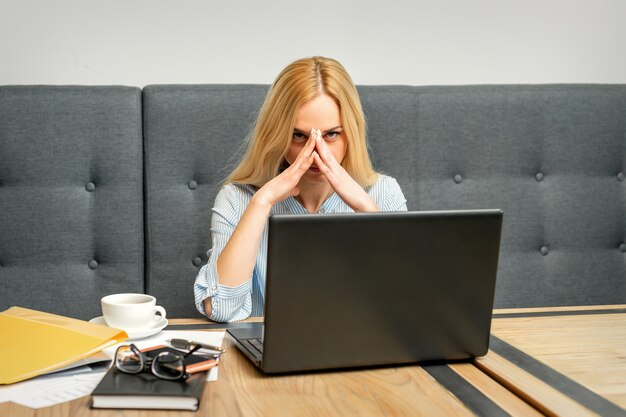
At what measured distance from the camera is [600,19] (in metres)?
2.49

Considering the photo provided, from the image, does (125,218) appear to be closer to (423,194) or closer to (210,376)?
(423,194)

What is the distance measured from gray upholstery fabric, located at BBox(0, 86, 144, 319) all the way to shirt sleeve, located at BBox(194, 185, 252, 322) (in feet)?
1.22

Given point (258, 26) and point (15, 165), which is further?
point (258, 26)

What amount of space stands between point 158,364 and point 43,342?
216 millimetres

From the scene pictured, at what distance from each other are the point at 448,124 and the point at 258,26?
25.7 inches

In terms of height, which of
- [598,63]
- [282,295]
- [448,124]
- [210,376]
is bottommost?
[210,376]

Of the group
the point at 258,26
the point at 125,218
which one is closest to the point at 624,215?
the point at 258,26

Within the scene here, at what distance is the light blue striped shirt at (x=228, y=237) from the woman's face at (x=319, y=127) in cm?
14

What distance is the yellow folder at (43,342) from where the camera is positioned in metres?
1.03

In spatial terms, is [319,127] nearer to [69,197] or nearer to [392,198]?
[392,198]

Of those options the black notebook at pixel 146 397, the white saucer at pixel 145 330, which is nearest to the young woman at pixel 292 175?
the white saucer at pixel 145 330

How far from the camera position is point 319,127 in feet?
5.63

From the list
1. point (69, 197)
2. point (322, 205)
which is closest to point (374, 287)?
point (322, 205)

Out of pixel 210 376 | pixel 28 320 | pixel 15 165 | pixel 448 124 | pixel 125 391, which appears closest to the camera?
pixel 125 391
